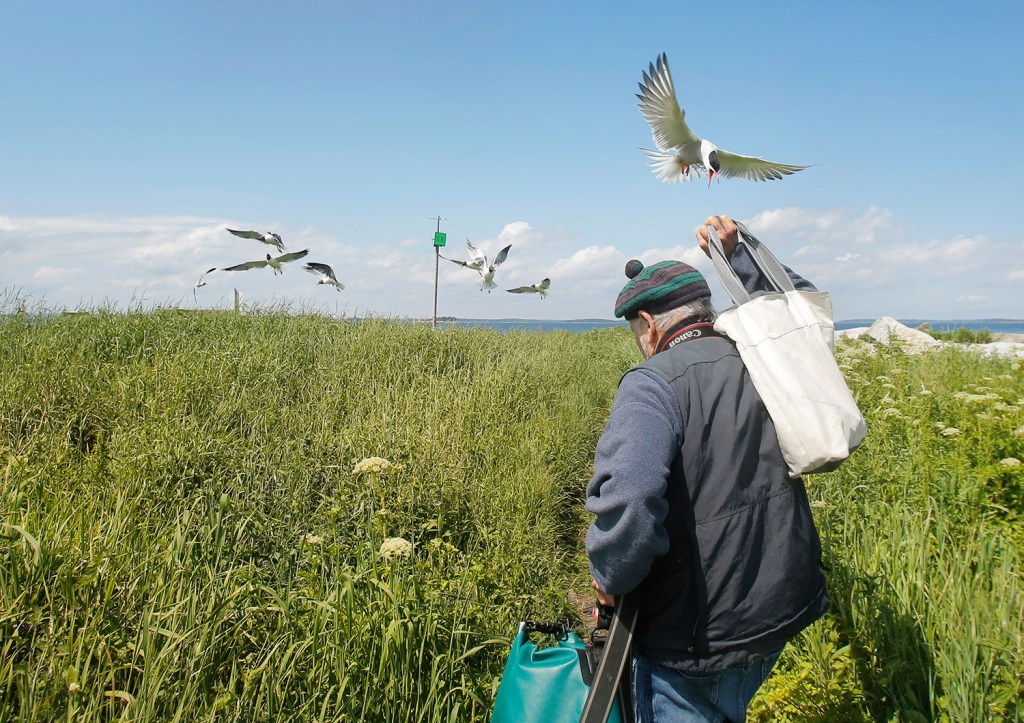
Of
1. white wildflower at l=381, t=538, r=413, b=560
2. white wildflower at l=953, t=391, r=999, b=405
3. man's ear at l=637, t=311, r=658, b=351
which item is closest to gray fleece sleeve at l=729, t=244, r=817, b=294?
man's ear at l=637, t=311, r=658, b=351

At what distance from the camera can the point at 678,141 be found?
601 centimetres

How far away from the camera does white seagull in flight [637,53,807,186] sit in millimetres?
5672

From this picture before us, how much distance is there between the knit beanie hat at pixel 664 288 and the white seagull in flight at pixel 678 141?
4.10 m

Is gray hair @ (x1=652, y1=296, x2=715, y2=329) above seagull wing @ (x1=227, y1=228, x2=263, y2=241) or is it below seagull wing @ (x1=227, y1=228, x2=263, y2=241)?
below

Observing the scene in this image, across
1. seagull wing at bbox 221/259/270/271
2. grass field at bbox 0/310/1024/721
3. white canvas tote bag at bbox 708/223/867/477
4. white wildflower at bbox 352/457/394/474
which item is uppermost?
seagull wing at bbox 221/259/270/271

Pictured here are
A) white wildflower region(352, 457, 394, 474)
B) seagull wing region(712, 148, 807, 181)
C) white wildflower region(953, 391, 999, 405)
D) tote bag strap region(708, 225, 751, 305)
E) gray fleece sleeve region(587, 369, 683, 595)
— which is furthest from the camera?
Result: seagull wing region(712, 148, 807, 181)

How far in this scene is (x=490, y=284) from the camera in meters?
16.0

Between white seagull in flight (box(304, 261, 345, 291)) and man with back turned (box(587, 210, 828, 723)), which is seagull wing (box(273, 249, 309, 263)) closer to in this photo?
white seagull in flight (box(304, 261, 345, 291))

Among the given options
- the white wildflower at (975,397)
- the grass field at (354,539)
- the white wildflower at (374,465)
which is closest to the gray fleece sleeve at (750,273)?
the grass field at (354,539)

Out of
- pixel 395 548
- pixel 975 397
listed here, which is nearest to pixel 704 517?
pixel 395 548

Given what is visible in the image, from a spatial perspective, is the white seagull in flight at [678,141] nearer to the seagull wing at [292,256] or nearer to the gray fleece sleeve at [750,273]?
the gray fleece sleeve at [750,273]

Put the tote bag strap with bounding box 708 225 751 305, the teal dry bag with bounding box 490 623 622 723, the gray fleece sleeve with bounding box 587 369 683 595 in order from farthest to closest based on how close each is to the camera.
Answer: the tote bag strap with bounding box 708 225 751 305 < the teal dry bag with bounding box 490 623 622 723 < the gray fleece sleeve with bounding box 587 369 683 595

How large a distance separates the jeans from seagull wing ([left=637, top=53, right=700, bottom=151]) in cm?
512

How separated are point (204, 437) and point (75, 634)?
7.99ft
